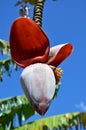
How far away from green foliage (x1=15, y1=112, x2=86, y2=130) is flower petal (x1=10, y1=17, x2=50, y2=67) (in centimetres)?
209

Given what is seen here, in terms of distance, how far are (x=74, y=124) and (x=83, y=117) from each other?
0.10 metres

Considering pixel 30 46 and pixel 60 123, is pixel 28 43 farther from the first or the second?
pixel 60 123

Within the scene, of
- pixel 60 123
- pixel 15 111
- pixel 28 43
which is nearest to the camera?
pixel 28 43

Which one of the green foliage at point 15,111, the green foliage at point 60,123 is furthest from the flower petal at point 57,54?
the green foliage at point 15,111

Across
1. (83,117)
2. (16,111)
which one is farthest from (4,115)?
(83,117)

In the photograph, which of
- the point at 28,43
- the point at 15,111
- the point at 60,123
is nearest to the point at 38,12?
the point at 28,43

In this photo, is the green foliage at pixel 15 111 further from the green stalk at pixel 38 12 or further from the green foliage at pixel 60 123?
the green stalk at pixel 38 12

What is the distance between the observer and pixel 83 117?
2.65m

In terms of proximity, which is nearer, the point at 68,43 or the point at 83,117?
the point at 68,43

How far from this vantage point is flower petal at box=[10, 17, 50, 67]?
1.74 ft

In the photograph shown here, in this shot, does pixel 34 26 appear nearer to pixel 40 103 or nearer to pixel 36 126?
pixel 40 103

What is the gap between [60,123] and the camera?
8.72 feet

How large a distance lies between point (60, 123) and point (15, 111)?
51 centimetres

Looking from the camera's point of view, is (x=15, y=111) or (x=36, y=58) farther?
(x=15, y=111)
